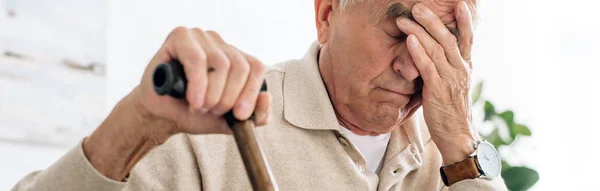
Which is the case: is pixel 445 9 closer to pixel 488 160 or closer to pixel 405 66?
pixel 405 66

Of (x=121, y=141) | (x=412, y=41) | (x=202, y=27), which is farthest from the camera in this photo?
(x=202, y=27)

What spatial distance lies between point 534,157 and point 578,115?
0.26 metres

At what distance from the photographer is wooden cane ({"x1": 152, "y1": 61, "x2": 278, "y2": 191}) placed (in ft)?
A: 2.24

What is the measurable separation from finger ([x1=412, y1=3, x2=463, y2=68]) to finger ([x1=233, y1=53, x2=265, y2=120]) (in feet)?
1.94

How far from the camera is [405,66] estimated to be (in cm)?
132

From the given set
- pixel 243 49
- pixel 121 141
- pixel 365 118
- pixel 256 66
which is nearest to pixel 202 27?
pixel 243 49

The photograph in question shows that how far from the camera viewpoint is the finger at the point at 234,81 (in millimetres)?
730

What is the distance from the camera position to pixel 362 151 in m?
1.44

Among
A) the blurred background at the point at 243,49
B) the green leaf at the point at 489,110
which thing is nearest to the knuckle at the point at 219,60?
the blurred background at the point at 243,49

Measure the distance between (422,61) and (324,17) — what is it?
24 centimetres

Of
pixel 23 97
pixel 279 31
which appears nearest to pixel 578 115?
pixel 279 31

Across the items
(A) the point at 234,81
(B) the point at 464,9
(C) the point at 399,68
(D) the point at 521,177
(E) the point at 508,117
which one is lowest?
(D) the point at 521,177

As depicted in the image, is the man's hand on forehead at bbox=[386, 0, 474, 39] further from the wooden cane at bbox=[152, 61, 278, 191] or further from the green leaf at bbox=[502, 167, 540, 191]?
the green leaf at bbox=[502, 167, 540, 191]

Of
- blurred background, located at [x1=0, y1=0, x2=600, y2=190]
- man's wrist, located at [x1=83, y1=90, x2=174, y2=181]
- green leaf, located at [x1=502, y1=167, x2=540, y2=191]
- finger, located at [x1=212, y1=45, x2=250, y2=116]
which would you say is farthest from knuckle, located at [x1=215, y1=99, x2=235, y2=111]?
green leaf, located at [x1=502, y1=167, x2=540, y2=191]
